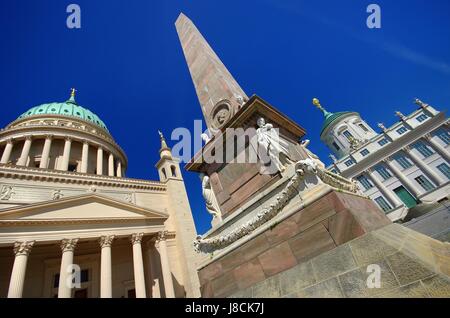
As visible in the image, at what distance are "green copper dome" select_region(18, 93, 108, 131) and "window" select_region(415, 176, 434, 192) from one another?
57285mm

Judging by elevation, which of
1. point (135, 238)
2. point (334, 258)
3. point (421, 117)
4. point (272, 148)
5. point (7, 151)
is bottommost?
point (334, 258)

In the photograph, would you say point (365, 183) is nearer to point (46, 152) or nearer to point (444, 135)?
point (444, 135)

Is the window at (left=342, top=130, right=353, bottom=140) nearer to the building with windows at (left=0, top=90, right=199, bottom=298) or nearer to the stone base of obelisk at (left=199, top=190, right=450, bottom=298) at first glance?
the building with windows at (left=0, top=90, right=199, bottom=298)

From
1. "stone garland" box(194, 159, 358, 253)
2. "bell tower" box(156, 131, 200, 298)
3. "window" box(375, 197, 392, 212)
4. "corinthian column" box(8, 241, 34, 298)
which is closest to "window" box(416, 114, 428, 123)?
"window" box(375, 197, 392, 212)

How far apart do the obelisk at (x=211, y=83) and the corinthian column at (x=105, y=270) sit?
1604 cm

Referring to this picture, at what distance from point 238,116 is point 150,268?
71.8ft

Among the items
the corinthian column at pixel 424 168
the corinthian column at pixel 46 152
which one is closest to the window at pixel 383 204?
the corinthian column at pixel 424 168

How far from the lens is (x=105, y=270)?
1778cm

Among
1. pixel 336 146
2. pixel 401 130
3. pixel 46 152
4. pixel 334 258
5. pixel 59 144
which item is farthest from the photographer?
pixel 336 146

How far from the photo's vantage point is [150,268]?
74.1 ft

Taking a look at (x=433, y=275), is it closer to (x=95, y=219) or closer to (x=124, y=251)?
(x=95, y=219)

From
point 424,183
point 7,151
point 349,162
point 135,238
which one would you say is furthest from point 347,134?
point 7,151

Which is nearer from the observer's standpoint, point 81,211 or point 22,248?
point 22,248

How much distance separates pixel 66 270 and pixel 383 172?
46.6 meters
